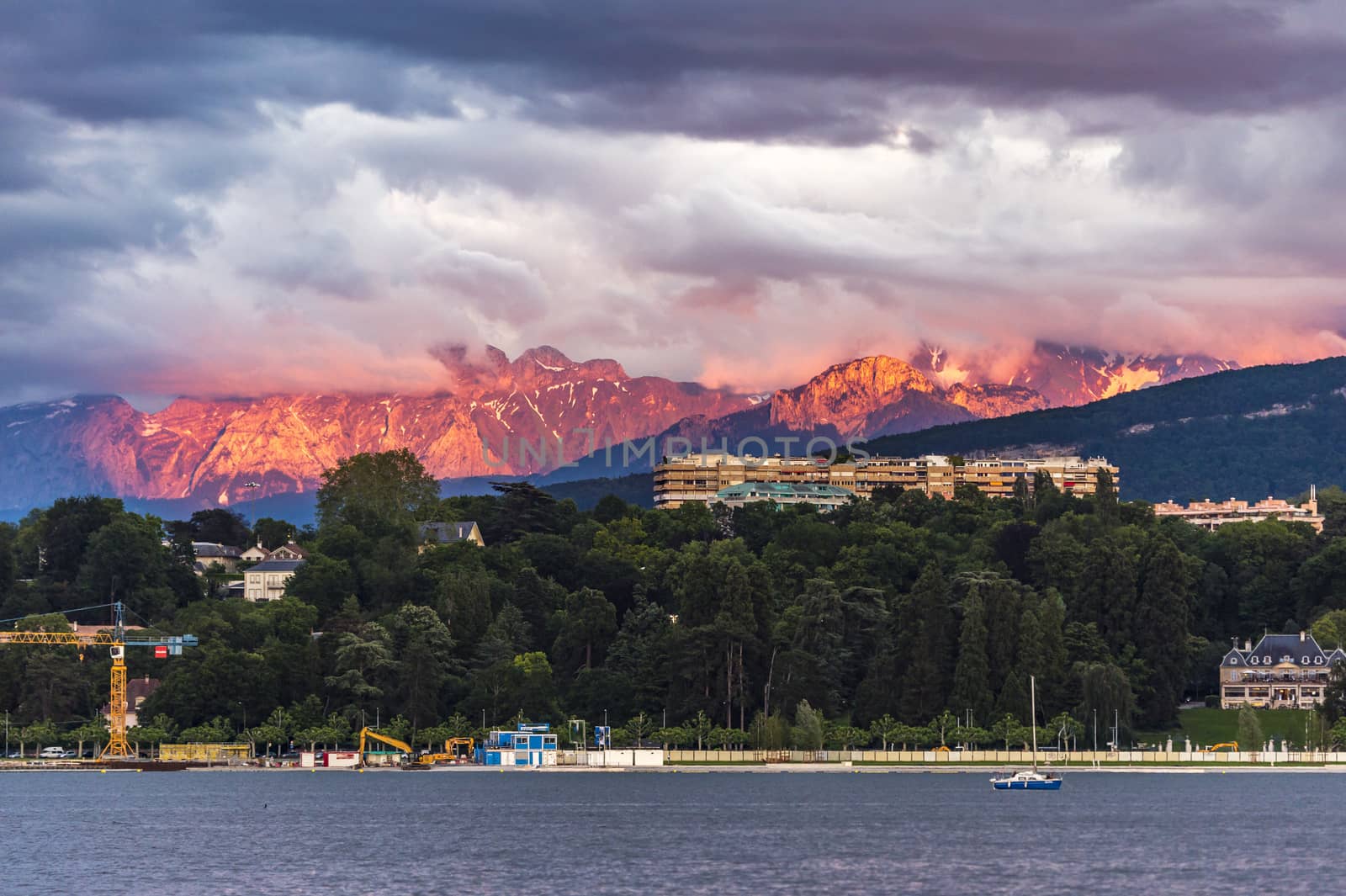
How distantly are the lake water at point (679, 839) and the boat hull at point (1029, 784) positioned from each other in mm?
1274

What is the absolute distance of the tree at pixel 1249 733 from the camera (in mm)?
191875

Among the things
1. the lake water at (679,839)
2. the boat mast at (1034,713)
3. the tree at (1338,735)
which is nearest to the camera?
the lake water at (679,839)

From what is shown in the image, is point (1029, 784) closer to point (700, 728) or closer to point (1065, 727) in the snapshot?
point (1065, 727)

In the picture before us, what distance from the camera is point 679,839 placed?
128m

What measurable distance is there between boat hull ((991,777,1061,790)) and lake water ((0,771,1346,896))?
1.27m

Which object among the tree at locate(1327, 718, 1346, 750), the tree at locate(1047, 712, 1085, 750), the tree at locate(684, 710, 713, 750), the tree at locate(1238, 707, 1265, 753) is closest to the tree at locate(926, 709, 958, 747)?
the tree at locate(1047, 712, 1085, 750)

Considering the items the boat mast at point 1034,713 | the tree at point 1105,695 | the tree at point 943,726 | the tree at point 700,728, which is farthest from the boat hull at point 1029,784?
the tree at point 700,728

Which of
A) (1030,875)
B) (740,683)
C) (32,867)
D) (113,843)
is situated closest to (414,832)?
(113,843)

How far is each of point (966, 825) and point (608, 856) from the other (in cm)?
2956

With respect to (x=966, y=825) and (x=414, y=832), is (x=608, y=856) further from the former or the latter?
(x=966, y=825)

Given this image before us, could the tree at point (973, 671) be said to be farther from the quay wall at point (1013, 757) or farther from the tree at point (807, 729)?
the tree at point (807, 729)

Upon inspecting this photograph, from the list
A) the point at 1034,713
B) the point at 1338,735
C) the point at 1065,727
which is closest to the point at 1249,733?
the point at 1338,735

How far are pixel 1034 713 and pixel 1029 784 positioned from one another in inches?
619

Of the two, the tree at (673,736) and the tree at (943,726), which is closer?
the tree at (943,726)
